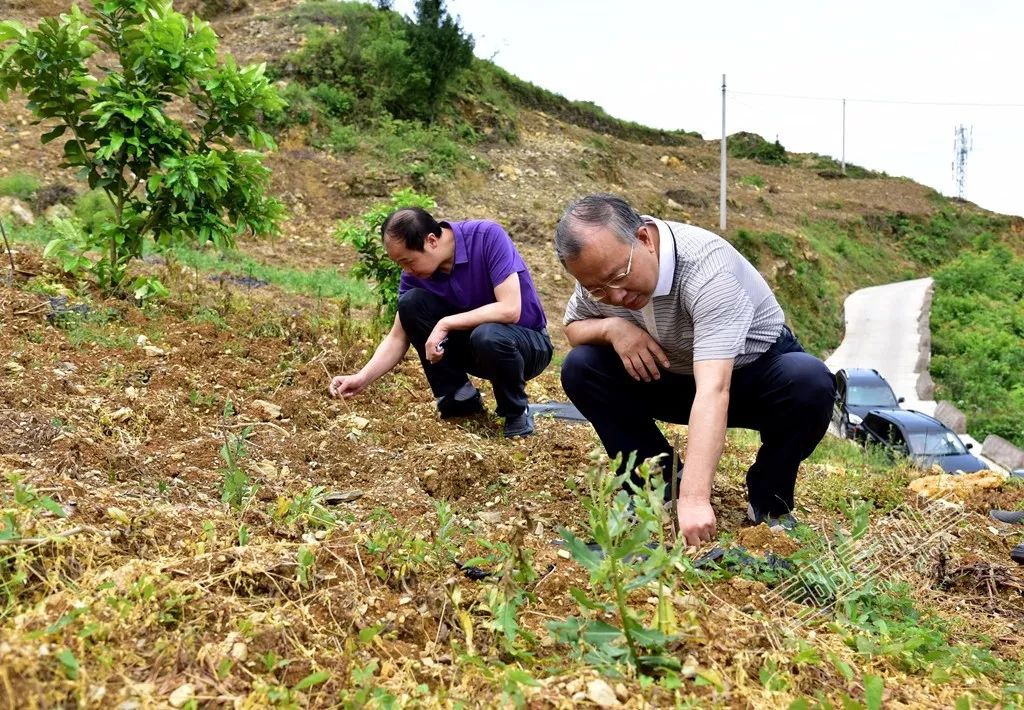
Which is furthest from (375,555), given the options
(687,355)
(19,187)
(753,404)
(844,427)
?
(844,427)

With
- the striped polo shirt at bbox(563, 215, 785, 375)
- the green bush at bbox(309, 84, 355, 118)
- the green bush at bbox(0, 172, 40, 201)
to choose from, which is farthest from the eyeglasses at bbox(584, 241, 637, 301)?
the green bush at bbox(309, 84, 355, 118)

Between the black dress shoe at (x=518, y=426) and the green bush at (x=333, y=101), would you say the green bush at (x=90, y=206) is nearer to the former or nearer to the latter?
the green bush at (x=333, y=101)

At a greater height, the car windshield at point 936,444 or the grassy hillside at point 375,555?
the grassy hillside at point 375,555

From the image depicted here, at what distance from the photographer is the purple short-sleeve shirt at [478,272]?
3688 millimetres

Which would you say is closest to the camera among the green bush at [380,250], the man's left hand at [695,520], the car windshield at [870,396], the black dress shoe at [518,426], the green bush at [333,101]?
the man's left hand at [695,520]

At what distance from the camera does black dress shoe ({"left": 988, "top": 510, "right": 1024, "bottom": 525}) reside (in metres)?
3.38

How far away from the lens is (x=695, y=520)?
206 cm

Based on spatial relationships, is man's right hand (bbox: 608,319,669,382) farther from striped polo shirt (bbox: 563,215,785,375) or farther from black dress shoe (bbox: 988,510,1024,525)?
black dress shoe (bbox: 988,510,1024,525)

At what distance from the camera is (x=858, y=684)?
1617mm

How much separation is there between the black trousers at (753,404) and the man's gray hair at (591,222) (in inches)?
24.8

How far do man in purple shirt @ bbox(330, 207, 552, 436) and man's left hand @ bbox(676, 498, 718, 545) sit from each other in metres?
1.62

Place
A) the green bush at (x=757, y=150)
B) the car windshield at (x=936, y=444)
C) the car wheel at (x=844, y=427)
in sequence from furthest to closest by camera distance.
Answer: the green bush at (x=757, y=150) → the car wheel at (x=844, y=427) → the car windshield at (x=936, y=444)

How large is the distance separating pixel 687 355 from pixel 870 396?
1073 centimetres

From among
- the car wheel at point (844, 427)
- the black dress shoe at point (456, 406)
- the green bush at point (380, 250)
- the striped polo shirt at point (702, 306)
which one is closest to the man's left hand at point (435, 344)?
the black dress shoe at point (456, 406)
